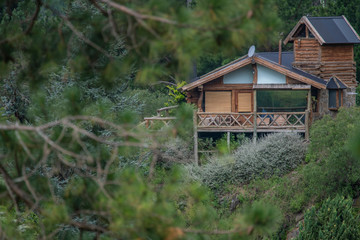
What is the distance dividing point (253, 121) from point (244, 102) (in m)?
1.22

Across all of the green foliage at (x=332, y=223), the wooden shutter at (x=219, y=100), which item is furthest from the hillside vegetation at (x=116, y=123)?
the wooden shutter at (x=219, y=100)

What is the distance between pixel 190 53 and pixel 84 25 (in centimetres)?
201

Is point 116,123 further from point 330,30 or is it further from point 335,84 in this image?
point 330,30

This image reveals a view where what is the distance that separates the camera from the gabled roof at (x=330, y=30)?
24.2 meters

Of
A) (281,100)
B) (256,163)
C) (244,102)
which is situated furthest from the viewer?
(244,102)

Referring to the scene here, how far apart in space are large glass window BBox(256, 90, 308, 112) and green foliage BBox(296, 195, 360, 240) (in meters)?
9.29

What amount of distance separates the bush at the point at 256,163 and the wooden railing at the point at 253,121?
1382 millimetres

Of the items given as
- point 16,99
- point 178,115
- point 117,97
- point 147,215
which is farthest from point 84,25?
point 117,97

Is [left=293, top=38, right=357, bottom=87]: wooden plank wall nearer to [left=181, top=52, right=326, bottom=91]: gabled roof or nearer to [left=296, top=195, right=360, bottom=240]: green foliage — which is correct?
[left=181, top=52, right=326, bottom=91]: gabled roof

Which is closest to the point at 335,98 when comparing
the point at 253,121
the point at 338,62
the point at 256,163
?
the point at 338,62

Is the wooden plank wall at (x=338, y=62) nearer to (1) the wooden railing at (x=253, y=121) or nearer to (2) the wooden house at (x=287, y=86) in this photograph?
(2) the wooden house at (x=287, y=86)

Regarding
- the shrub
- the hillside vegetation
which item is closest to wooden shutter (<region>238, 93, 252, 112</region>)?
the shrub

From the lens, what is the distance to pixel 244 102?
82.8 feet

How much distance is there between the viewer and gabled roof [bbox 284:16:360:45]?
2423cm
